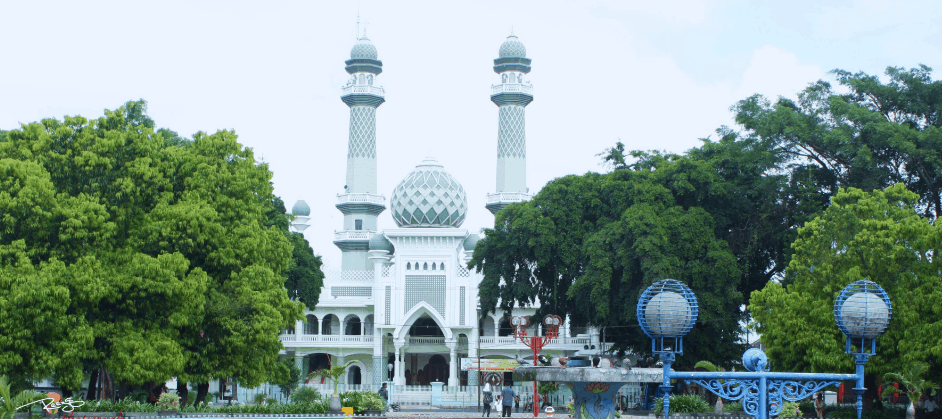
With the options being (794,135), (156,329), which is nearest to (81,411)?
(156,329)

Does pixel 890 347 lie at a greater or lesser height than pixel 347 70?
lesser

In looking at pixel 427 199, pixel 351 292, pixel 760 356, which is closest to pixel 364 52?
pixel 427 199

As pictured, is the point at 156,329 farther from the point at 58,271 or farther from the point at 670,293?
the point at 670,293

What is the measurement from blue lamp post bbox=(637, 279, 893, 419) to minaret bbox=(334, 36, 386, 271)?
4264 cm

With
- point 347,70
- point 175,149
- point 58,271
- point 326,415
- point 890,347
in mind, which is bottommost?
point 326,415

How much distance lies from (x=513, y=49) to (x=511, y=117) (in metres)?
3.71

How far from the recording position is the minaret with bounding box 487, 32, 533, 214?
52.8m

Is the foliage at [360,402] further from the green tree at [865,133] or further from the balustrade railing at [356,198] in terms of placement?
the balustrade railing at [356,198]

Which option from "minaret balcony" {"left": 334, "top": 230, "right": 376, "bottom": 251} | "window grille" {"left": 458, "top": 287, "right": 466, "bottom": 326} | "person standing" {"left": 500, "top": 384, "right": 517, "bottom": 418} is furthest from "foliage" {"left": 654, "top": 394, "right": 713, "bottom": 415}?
"minaret balcony" {"left": 334, "top": 230, "right": 376, "bottom": 251}

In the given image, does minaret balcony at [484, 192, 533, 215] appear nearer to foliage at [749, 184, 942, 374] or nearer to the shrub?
foliage at [749, 184, 942, 374]

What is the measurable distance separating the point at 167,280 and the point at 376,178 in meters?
33.6

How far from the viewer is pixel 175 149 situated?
79.6 ft

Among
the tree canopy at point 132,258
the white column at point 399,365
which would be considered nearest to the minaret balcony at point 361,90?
the white column at point 399,365

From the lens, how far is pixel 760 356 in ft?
35.6
